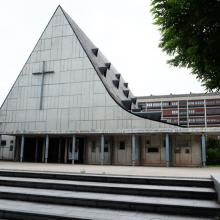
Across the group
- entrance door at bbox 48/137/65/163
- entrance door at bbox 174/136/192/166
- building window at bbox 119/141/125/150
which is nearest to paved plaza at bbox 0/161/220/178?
entrance door at bbox 174/136/192/166

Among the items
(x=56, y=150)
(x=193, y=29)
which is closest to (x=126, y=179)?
(x=193, y=29)

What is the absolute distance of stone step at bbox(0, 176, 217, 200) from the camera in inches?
276

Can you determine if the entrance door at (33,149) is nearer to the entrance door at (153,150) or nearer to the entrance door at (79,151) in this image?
the entrance door at (79,151)

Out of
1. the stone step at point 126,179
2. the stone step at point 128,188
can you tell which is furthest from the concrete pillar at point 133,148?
the stone step at point 128,188

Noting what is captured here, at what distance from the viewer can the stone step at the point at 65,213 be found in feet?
19.1

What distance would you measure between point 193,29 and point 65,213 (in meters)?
4.99

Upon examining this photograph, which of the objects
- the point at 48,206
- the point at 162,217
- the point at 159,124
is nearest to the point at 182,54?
the point at 162,217

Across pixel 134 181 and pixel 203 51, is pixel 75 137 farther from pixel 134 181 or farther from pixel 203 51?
pixel 203 51

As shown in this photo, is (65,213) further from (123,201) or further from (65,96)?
(65,96)

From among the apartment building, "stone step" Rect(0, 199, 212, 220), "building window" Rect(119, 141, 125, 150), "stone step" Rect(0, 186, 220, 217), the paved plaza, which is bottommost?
"stone step" Rect(0, 199, 212, 220)

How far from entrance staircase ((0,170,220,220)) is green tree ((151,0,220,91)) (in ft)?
10.0

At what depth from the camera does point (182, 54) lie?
6016mm

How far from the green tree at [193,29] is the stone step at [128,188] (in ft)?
9.97

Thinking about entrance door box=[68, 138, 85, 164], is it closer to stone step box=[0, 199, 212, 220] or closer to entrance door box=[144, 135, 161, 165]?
entrance door box=[144, 135, 161, 165]
